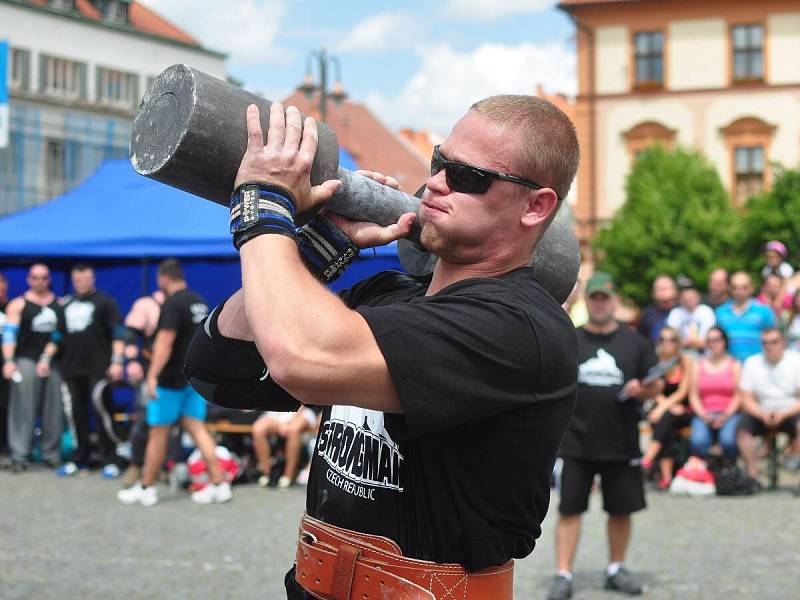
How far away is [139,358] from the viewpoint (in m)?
12.0

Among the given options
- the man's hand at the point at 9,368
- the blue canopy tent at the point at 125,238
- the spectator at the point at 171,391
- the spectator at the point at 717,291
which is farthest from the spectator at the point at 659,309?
the man's hand at the point at 9,368

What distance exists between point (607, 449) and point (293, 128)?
17.1ft

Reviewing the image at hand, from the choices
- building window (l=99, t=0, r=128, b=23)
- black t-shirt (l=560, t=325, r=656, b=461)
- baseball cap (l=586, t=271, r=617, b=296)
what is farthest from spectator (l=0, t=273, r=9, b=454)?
building window (l=99, t=0, r=128, b=23)

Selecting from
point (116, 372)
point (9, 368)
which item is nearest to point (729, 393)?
point (116, 372)

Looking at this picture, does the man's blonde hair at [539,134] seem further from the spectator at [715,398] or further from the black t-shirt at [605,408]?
the spectator at [715,398]

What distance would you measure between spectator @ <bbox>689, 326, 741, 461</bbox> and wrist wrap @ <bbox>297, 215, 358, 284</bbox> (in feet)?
30.6

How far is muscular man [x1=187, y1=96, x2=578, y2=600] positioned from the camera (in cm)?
207

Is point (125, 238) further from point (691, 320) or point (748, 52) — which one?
point (748, 52)

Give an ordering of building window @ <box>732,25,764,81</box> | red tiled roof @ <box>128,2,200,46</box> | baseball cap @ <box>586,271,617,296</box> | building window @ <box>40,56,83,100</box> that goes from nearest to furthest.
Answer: baseball cap @ <box>586,271,617,296</box>
building window @ <box>732,25,764,81</box>
building window @ <box>40,56,83,100</box>
red tiled roof @ <box>128,2,200,46</box>

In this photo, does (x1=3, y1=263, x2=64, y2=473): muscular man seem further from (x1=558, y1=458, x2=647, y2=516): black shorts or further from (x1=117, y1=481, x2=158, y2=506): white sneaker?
(x1=558, y1=458, x2=647, y2=516): black shorts

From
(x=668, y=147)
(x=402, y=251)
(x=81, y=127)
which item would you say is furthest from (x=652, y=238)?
(x=402, y=251)

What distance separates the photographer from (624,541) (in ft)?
23.2

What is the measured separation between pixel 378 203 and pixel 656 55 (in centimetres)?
3955

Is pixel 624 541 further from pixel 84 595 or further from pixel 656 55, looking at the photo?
pixel 656 55
